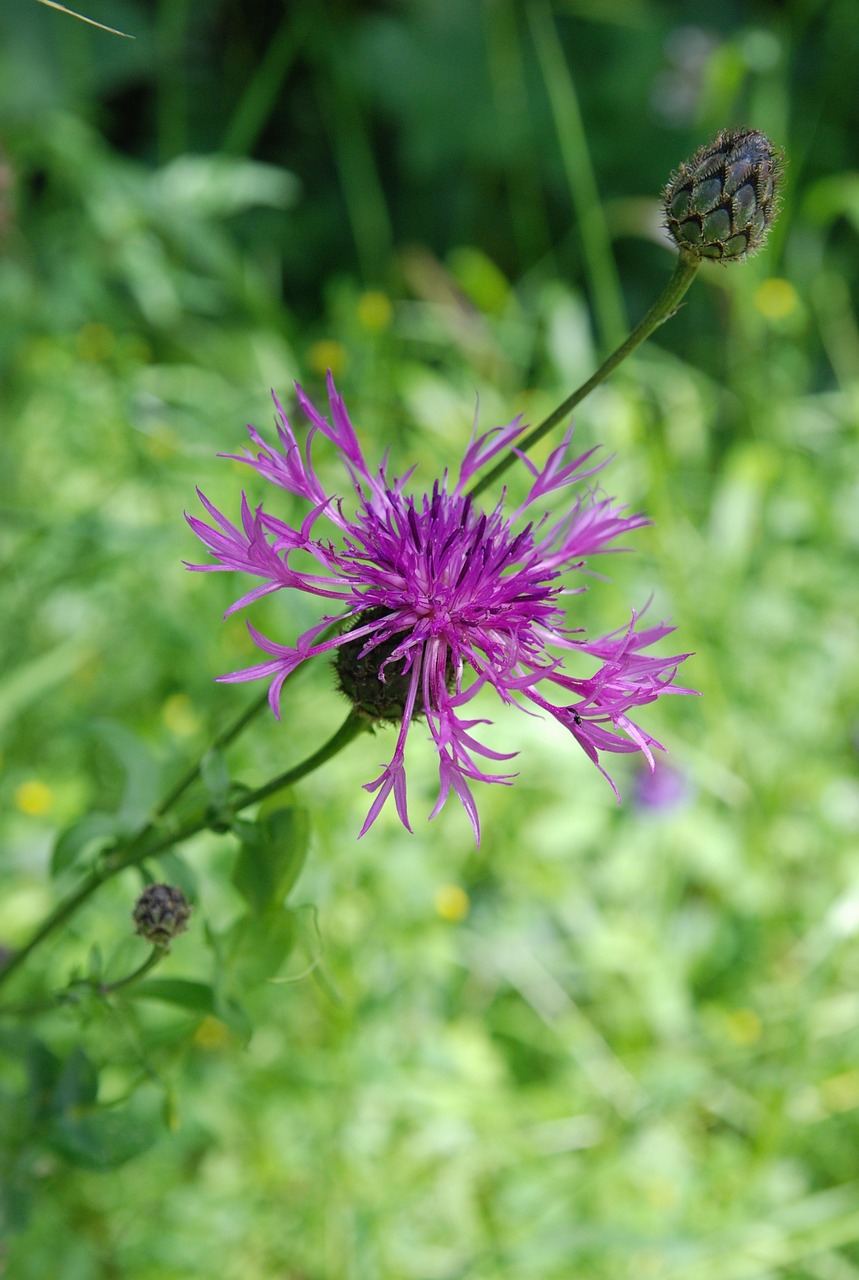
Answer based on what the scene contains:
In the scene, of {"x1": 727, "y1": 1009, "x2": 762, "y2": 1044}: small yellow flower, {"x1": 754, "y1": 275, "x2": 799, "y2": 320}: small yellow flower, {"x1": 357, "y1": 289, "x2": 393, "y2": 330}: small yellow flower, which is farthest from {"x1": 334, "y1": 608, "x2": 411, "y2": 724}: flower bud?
{"x1": 754, "y1": 275, "x2": 799, "y2": 320}: small yellow flower

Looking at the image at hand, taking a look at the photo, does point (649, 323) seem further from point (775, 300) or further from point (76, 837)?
point (775, 300)

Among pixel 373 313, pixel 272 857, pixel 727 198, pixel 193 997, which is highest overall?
pixel 373 313

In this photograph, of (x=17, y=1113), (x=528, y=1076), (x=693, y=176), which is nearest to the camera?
(x=693, y=176)

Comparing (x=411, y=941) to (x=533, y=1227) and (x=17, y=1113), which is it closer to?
(x=533, y=1227)

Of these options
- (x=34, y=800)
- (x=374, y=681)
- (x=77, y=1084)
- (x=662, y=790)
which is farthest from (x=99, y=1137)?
(x=662, y=790)

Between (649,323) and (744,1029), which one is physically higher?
(649,323)

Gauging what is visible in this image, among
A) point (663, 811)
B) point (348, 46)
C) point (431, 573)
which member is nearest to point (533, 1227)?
point (663, 811)
